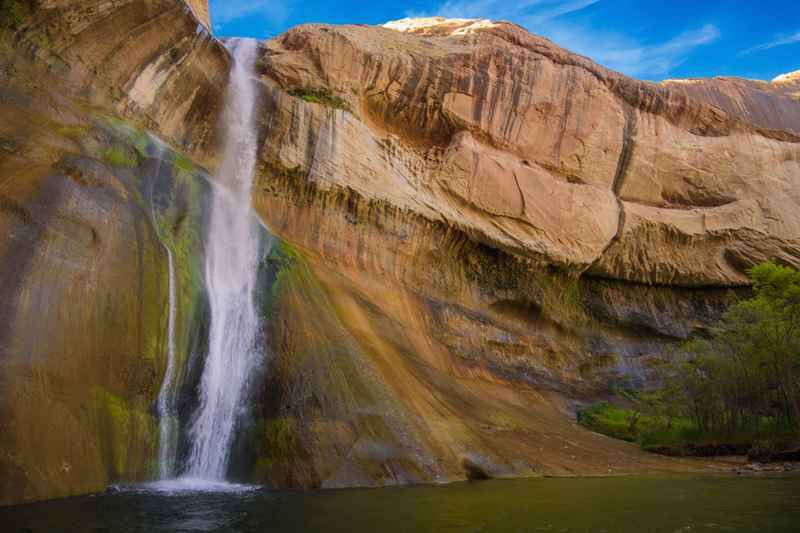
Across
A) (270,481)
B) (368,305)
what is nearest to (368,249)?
(368,305)

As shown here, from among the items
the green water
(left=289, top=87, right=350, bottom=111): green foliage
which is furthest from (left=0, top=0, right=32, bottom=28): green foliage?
the green water

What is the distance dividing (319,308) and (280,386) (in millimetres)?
2596

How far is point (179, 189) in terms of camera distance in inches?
626

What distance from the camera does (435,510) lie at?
8.59m

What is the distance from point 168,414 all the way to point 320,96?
14084 mm

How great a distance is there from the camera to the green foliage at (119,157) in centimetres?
1472

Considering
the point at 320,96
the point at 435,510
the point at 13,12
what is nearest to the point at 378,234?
the point at 320,96

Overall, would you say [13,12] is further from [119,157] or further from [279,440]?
[279,440]

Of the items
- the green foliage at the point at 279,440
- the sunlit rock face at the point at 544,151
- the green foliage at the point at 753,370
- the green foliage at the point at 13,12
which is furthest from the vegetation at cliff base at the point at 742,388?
the green foliage at the point at 13,12

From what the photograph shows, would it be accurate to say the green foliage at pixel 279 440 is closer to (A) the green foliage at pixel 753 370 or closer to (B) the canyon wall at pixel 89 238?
(B) the canyon wall at pixel 89 238

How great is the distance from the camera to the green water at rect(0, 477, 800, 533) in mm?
7113

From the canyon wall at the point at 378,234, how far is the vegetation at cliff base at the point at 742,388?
114 inches

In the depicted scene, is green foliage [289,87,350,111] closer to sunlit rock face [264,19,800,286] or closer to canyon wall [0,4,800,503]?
canyon wall [0,4,800,503]

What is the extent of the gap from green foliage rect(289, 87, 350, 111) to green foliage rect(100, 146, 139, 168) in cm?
842
